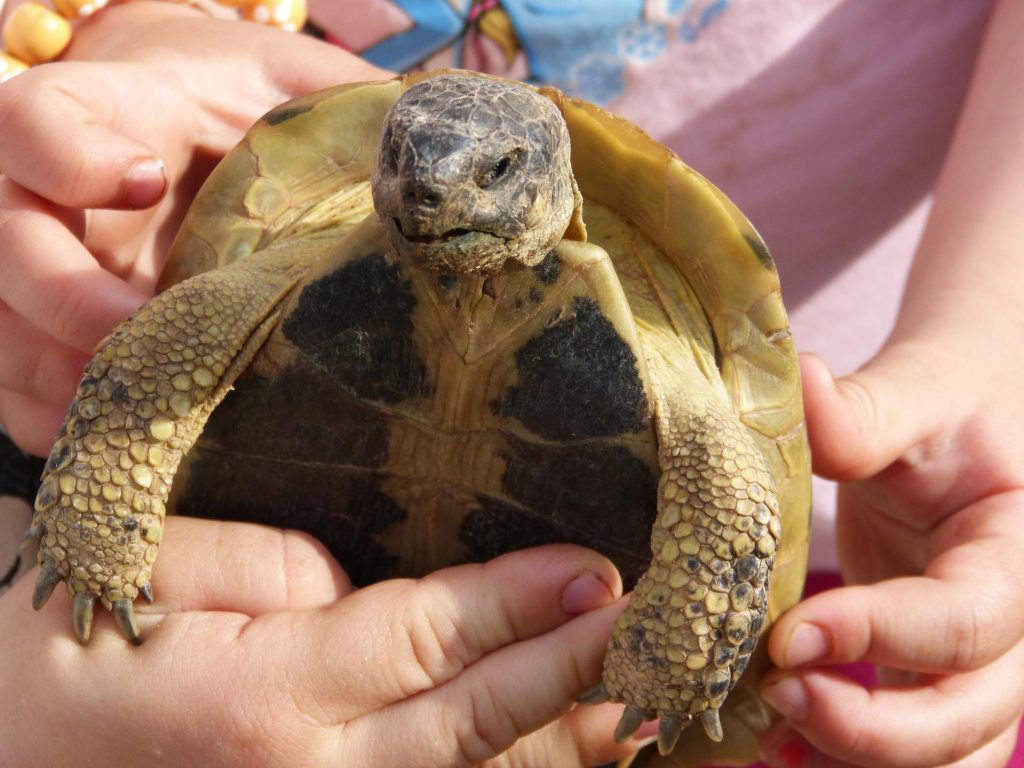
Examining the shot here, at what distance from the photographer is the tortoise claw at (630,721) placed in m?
0.99

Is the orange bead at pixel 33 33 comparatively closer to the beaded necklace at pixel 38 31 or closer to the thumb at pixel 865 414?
the beaded necklace at pixel 38 31

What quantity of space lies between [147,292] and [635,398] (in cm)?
76

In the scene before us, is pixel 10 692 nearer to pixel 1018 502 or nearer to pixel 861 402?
pixel 861 402

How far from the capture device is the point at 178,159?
1.28m

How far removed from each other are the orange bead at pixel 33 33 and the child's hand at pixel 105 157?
58mm

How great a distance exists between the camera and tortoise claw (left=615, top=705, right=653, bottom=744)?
0.99 m

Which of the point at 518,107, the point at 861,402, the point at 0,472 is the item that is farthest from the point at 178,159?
the point at 861,402

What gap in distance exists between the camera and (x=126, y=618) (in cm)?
97

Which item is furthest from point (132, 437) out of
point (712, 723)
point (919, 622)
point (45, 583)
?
point (919, 622)

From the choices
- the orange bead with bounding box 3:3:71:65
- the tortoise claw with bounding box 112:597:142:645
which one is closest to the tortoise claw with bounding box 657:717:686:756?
the tortoise claw with bounding box 112:597:142:645

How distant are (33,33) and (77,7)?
94 mm

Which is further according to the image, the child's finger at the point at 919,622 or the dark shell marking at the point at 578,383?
the child's finger at the point at 919,622

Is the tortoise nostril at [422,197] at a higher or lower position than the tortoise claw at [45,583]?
higher

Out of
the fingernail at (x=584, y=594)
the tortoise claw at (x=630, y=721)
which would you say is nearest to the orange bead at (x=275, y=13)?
the fingernail at (x=584, y=594)
